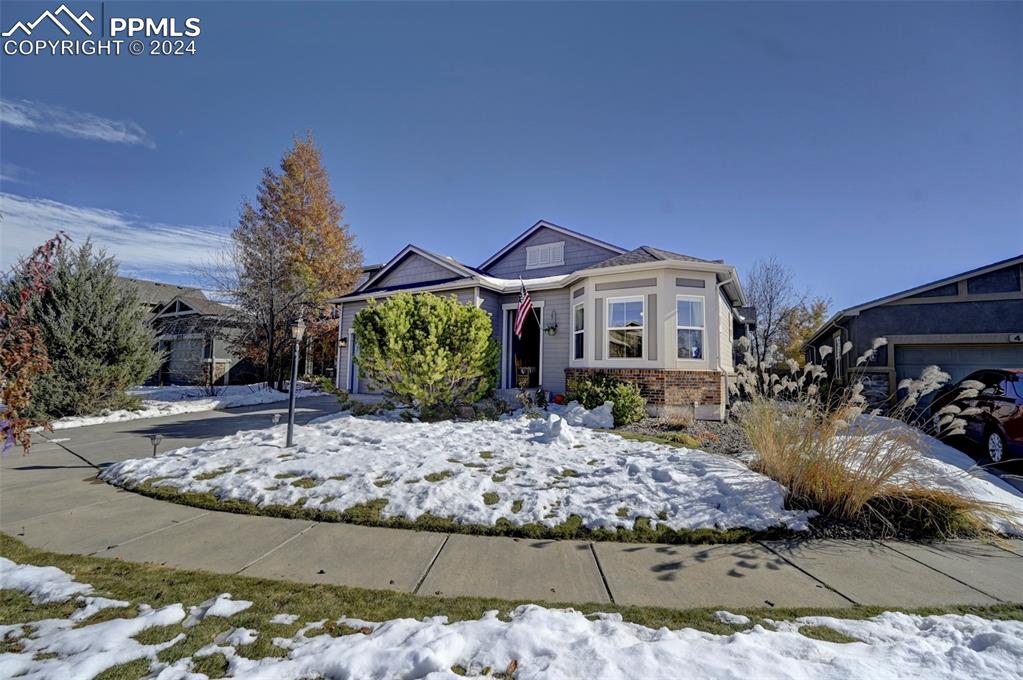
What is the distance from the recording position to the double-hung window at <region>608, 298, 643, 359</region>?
34.4 feet

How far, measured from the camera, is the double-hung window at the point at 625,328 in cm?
1049

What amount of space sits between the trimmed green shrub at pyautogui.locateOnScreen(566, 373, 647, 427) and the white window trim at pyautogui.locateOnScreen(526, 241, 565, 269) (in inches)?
234

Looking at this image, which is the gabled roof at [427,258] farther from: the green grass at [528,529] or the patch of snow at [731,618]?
the patch of snow at [731,618]

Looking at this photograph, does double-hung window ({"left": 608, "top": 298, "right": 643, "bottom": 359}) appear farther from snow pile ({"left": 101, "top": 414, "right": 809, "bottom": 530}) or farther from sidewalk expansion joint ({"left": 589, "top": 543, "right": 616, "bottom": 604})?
sidewalk expansion joint ({"left": 589, "top": 543, "right": 616, "bottom": 604})

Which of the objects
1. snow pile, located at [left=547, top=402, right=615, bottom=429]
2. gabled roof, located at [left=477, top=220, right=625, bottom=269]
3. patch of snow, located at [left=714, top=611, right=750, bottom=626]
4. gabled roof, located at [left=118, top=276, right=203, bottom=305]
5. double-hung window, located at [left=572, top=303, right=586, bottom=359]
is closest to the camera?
patch of snow, located at [left=714, top=611, right=750, bottom=626]

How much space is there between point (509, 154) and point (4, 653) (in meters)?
12.3

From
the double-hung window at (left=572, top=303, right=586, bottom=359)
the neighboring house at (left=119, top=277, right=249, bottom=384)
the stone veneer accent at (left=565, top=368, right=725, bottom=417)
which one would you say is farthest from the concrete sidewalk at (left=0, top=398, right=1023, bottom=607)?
the neighboring house at (left=119, top=277, right=249, bottom=384)

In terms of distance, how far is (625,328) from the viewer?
420 inches

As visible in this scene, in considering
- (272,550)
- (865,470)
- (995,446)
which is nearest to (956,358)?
(995,446)

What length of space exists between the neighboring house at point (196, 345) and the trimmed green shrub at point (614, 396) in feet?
57.3

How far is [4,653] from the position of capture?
217 cm

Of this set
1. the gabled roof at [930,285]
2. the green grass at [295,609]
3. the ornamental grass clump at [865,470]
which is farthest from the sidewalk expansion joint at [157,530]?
the gabled roof at [930,285]

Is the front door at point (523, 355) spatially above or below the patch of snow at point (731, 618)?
above

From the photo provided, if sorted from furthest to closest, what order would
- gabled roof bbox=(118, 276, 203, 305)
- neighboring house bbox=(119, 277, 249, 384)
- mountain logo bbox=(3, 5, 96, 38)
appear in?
gabled roof bbox=(118, 276, 203, 305)
neighboring house bbox=(119, 277, 249, 384)
mountain logo bbox=(3, 5, 96, 38)
